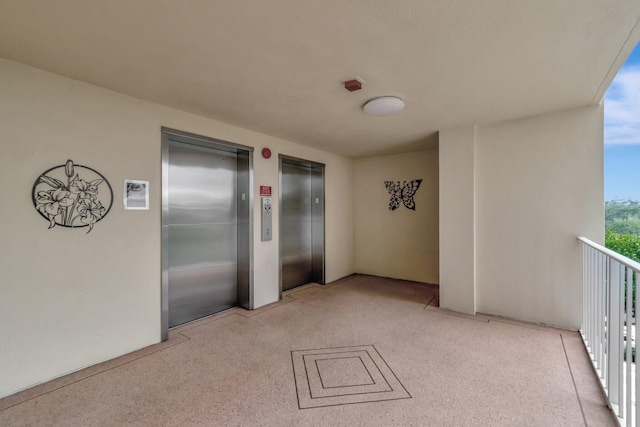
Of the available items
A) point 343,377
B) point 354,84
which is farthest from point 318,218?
point 343,377

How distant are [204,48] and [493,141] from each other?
3476mm

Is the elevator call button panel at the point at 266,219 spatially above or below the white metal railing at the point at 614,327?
above

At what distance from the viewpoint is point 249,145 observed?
3709 millimetres

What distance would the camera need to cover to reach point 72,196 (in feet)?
7.50

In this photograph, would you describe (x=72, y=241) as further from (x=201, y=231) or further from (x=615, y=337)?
(x=615, y=337)

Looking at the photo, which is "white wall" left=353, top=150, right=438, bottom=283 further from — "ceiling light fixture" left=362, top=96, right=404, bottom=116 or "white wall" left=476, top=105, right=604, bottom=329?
"ceiling light fixture" left=362, top=96, right=404, bottom=116

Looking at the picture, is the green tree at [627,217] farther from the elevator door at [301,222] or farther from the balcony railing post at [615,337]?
the elevator door at [301,222]

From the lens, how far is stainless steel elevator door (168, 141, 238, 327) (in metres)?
3.16

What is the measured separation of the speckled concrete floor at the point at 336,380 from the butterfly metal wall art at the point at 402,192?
2407 mm

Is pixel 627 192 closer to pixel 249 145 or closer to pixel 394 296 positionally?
pixel 394 296

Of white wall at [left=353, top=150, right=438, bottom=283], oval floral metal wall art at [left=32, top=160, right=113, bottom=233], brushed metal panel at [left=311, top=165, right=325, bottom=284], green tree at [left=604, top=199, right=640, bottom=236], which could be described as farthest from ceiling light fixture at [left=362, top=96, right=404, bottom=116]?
green tree at [left=604, top=199, right=640, bottom=236]

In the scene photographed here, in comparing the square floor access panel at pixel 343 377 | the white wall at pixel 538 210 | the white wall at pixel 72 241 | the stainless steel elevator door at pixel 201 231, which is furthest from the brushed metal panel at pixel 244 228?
the white wall at pixel 538 210

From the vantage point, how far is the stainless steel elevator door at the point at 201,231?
10.4 feet

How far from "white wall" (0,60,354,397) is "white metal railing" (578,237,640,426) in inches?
144
